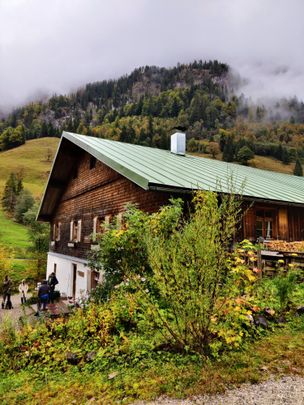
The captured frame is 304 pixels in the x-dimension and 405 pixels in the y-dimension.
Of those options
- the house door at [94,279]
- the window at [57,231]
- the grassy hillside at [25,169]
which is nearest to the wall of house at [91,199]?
the window at [57,231]

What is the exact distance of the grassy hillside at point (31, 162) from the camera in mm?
86500

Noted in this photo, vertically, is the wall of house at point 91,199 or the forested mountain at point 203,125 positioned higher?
the forested mountain at point 203,125

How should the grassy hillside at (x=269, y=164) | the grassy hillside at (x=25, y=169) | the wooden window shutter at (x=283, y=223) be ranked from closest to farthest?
the wooden window shutter at (x=283, y=223), the grassy hillside at (x=25, y=169), the grassy hillside at (x=269, y=164)

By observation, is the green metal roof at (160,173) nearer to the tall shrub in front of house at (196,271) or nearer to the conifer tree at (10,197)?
the tall shrub in front of house at (196,271)

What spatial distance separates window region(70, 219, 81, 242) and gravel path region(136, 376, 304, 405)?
13911 millimetres

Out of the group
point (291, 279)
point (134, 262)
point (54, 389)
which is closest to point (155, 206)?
point (134, 262)

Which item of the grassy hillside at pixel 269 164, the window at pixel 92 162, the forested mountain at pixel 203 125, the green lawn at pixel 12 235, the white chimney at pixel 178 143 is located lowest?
the green lawn at pixel 12 235

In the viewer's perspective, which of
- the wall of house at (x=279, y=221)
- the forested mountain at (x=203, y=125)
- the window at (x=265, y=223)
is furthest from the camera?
the forested mountain at (x=203, y=125)

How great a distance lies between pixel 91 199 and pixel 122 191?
12.2 feet

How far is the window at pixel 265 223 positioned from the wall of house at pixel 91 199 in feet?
14.9

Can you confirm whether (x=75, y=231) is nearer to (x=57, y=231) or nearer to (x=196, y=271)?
(x=57, y=231)

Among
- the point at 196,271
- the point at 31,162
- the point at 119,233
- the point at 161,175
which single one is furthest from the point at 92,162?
the point at 31,162

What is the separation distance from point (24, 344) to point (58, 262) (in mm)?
14317

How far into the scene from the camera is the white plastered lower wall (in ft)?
53.4
